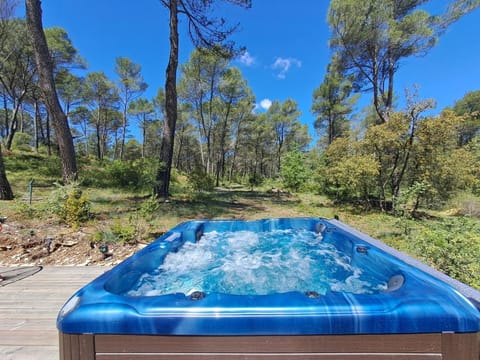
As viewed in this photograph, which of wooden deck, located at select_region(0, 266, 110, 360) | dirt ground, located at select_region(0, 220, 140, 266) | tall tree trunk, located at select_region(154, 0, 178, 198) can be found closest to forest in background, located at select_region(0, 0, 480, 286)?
tall tree trunk, located at select_region(154, 0, 178, 198)

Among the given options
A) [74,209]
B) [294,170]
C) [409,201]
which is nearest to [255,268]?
[74,209]

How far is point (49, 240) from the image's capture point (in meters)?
2.87

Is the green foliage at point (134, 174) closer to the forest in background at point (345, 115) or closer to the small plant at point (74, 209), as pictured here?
the forest in background at point (345, 115)

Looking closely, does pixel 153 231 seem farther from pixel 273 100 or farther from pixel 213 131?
pixel 273 100

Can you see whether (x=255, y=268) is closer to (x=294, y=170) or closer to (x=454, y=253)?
(x=454, y=253)

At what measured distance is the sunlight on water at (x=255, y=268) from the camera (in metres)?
1.95

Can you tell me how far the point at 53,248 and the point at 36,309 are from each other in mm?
1438

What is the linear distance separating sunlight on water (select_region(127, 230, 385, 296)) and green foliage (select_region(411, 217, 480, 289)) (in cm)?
82

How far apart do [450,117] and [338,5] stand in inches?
208

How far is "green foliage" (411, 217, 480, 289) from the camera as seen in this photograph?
1930 mm

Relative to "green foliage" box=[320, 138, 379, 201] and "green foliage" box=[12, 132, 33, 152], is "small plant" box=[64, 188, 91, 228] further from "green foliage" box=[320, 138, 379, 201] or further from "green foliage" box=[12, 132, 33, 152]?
"green foliage" box=[12, 132, 33, 152]

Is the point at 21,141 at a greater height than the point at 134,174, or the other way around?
the point at 21,141

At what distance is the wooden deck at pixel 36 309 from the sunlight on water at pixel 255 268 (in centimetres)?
56

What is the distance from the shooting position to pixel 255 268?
2.39 metres
